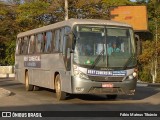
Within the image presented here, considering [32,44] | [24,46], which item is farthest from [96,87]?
[24,46]

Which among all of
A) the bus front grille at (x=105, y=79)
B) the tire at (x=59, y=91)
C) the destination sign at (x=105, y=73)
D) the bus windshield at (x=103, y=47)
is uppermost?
the bus windshield at (x=103, y=47)

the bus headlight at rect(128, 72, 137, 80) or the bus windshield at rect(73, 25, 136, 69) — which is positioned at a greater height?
the bus windshield at rect(73, 25, 136, 69)

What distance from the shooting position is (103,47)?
1579 cm

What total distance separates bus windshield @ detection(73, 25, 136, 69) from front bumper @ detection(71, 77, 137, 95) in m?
0.56

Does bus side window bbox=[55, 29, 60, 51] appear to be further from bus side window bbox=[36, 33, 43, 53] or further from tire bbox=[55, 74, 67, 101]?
bus side window bbox=[36, 33, 43, 53]

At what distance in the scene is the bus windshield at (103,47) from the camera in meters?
15.5

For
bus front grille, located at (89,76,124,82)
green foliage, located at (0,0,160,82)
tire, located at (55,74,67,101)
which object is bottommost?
tire, located at (55,74,67,101)

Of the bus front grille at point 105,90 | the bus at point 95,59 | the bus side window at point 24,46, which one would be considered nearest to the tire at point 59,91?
the bus at point 95,59

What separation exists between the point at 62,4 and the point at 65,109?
3778 cm

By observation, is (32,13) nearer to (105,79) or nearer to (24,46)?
(24,46)

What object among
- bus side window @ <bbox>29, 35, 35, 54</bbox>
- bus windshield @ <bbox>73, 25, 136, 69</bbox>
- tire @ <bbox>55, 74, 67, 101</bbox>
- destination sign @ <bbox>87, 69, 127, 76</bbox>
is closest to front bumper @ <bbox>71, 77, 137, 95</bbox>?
destination sign @ <bbox>87, 69, 127, 76</bbox>

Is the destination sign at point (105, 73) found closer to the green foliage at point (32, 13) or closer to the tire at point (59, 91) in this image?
the tire at point (59, 91)

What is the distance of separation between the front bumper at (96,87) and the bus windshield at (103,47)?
0.56 m

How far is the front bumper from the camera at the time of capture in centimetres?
1538
